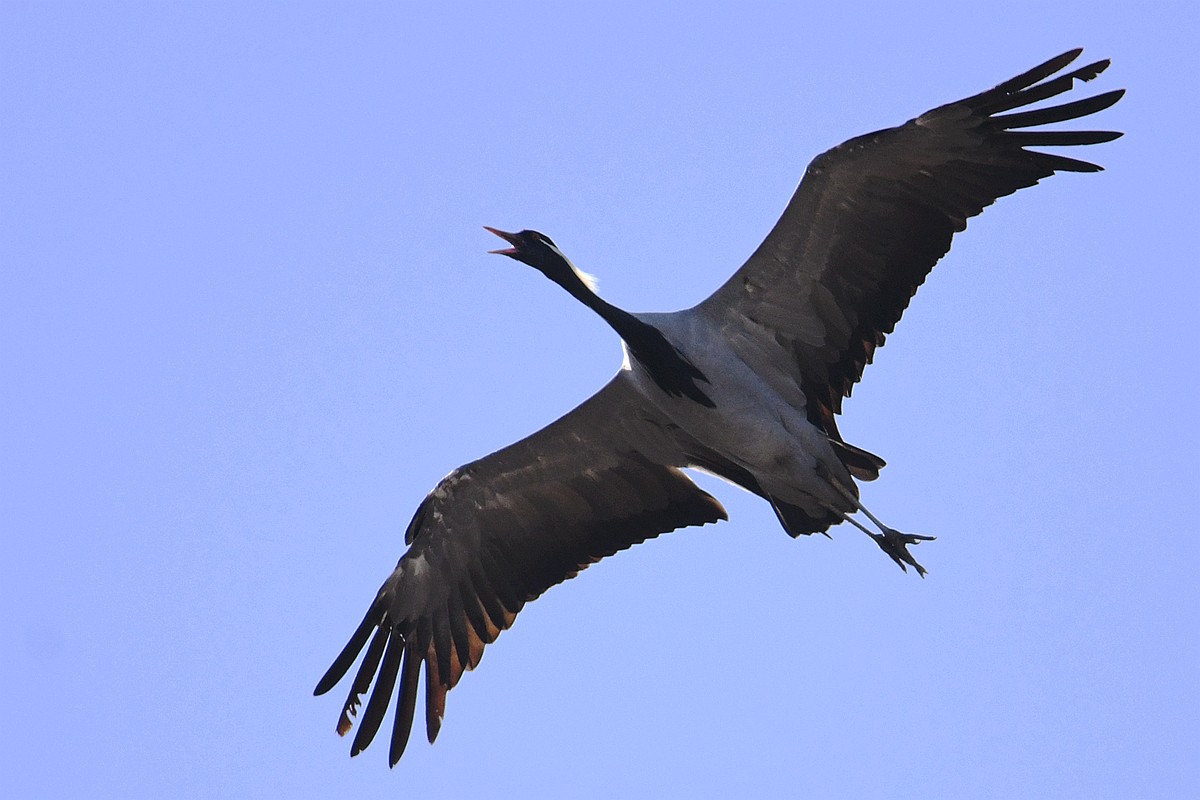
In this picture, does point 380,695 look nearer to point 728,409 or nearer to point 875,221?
point 728,409

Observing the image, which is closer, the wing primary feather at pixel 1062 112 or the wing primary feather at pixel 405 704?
the wing primary feather at pixel 1062 112

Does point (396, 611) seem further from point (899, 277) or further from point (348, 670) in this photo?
point (899, 277)

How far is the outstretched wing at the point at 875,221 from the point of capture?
14570 millimetres

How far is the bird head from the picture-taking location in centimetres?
1518

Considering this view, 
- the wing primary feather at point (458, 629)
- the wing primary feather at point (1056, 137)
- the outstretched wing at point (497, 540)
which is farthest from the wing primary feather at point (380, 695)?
the wing primary feather at point (1056, 137)

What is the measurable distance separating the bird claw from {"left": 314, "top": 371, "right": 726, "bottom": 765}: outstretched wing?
5.68 feet

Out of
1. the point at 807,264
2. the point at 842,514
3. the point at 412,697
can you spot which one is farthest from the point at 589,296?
the point at 412,697

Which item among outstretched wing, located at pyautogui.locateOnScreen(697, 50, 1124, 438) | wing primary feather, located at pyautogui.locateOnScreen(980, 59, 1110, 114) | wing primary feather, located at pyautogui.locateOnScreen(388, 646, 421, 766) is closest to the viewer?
wing primary feather, located at pyautogui.locateOnScreen(980, 59, 1110, 114)

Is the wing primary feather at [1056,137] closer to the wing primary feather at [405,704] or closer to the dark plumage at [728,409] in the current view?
the dark plumage at [728,409]

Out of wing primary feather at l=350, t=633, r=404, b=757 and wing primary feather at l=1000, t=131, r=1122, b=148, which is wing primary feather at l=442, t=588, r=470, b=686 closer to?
wing primary feather at l=350, t=633, r=404, b=757

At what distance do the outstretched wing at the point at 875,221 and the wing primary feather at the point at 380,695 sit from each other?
4468mm

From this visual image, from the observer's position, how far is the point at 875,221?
49.3 feet

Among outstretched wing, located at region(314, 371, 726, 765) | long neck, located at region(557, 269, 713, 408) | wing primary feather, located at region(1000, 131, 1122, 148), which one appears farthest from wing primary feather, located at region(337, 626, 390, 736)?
wing primary feather, located at region(1000, 131, 1122, 148)

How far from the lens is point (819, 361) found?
15.6 meters
